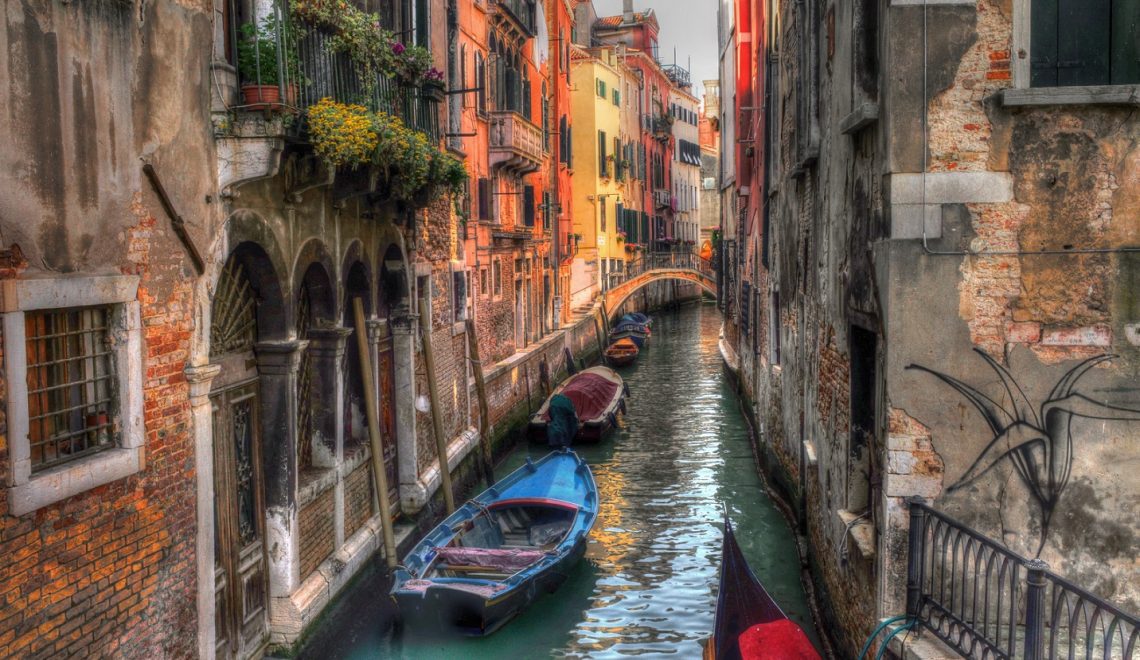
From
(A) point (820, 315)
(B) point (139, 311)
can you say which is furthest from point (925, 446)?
(B) point (139, 311)

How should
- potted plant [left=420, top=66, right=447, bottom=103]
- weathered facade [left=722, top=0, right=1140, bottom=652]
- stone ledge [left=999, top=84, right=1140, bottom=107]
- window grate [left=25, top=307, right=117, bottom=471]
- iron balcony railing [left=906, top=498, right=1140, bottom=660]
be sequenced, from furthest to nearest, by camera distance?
potted plant [left=420, top=66, right=447, bottom=103] → weathered facade [left=722, top=0, right=1140, bottom=652] → stone ledge [left=999, top=84, right=1140, bottom=107] → iron balcony railing [left=906, top=498, right=1140, bottom=660] → window grate [left=25, top=307, right=117, bottom=471]

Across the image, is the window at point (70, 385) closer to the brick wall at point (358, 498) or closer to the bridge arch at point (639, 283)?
the brick wall at point (358, 498)

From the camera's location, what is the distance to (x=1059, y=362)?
5.28m

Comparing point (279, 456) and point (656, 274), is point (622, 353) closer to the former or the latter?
point (656, 274)

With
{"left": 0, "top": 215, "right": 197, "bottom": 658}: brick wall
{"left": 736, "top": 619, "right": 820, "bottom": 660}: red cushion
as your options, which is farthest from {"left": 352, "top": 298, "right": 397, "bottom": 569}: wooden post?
{"left": 736, "top": 619, "right": 820, "bottom": 660}: red cushion

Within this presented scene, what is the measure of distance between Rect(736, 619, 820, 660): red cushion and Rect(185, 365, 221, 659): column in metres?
3.10

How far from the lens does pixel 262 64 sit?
612 centimetres

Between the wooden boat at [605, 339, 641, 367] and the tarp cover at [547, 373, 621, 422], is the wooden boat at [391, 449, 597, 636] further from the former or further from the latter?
the wooden boat at [605, 339, 641, 367]

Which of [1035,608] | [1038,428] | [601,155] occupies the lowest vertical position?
[1035,608]

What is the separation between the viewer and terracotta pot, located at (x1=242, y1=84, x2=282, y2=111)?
5.99m

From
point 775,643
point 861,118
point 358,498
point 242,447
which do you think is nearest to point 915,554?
point 775,643

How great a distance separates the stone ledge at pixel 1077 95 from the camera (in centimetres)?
506

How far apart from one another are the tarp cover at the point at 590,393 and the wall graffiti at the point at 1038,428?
1220 centimetres

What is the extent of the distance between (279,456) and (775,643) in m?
3.43
